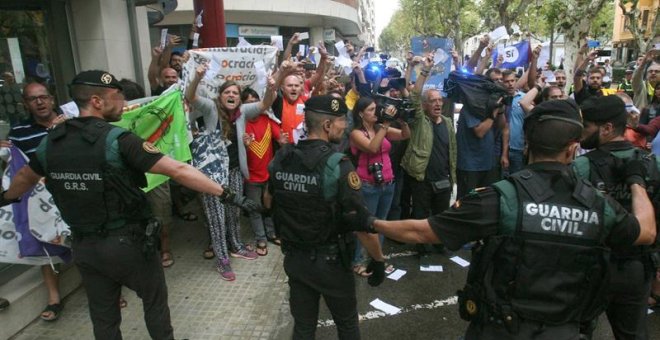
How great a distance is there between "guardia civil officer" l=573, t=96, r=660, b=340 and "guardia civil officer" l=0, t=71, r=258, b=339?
2218 mm

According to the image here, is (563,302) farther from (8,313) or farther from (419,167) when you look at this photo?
(8,313)

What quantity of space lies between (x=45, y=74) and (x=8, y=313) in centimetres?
282

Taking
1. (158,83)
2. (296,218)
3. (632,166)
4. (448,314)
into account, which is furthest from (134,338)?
(632,166)

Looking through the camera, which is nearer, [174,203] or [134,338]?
[134,338]

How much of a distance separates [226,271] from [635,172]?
12.2 feet

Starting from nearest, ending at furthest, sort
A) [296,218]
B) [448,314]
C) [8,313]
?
[296,218] → [8,313] → [448,314]

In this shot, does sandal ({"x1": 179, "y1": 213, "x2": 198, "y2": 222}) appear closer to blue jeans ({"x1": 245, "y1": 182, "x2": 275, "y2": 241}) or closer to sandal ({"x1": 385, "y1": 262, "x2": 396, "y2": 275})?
blue jeans ({"x1": 245, "y1": 182, "x2": 275, "y2": 241})

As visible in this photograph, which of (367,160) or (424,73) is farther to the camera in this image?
(424,73)

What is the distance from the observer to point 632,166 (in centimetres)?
253

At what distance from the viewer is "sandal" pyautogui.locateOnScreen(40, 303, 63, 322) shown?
3.79 metres

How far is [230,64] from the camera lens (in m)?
5.05

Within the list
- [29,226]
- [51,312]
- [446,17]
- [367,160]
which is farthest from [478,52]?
[446,17]

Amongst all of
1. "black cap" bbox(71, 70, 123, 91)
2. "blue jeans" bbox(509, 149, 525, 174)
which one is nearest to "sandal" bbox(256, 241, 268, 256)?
"black cap" bbox(71, 70, 123, 91)

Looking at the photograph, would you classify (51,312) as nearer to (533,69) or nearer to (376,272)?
(376,272)
